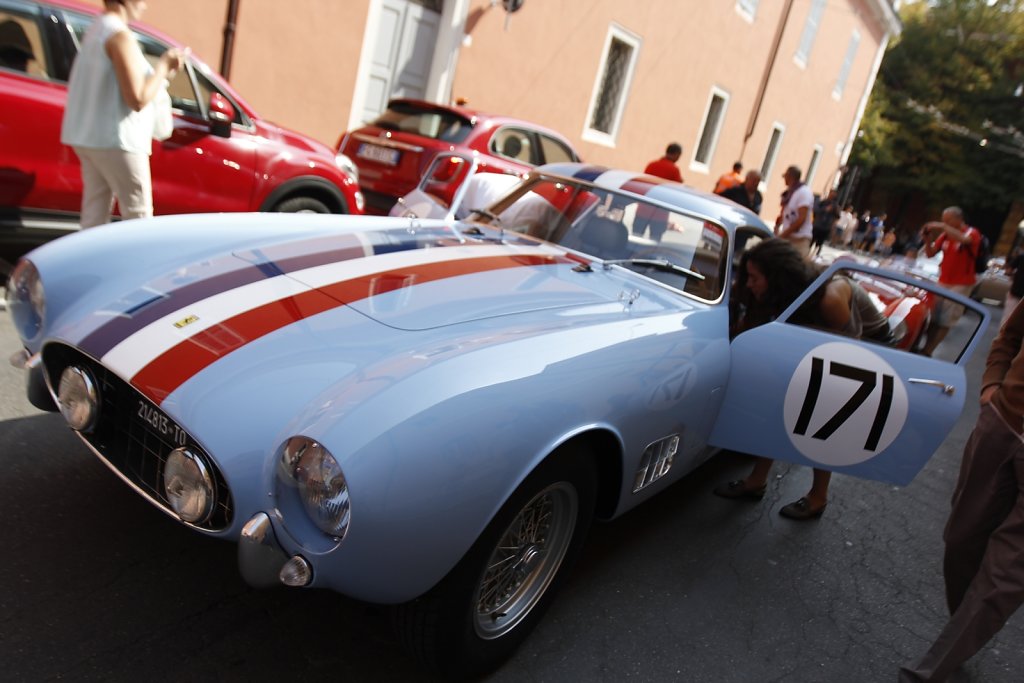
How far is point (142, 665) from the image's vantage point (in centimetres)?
193

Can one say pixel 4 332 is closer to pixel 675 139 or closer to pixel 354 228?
pixel 354 228

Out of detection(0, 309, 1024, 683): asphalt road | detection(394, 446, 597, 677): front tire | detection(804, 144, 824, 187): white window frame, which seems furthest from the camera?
detection(804, 144, 824, 187): white window frame

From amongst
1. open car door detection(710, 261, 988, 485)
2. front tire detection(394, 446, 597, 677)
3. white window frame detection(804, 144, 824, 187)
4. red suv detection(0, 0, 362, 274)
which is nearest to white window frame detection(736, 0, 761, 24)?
white window frame detection(804, 144, 824, 187)

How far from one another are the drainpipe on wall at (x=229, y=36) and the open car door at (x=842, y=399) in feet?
21.6

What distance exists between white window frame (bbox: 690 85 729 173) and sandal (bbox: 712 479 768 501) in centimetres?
→ 1446

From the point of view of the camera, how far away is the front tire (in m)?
1.92

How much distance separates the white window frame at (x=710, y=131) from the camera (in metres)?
16.8

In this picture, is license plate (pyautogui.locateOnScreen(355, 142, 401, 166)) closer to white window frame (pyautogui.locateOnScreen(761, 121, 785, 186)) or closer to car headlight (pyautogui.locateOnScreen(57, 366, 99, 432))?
car headlight (pyautogui.locateOnScreen(57, 366, 99, 432))

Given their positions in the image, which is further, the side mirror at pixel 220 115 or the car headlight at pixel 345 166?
the car headlight at pixel 345 166

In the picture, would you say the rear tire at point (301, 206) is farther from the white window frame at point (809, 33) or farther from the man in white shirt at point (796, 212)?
the white window frame at point (809, 33)

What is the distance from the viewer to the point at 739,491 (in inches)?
144

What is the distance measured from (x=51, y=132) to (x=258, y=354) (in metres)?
3.36

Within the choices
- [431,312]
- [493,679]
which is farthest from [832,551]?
[431,312]

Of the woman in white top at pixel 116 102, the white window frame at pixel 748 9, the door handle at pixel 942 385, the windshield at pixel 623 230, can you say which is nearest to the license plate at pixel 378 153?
the woman in white top at pixel 116 102
